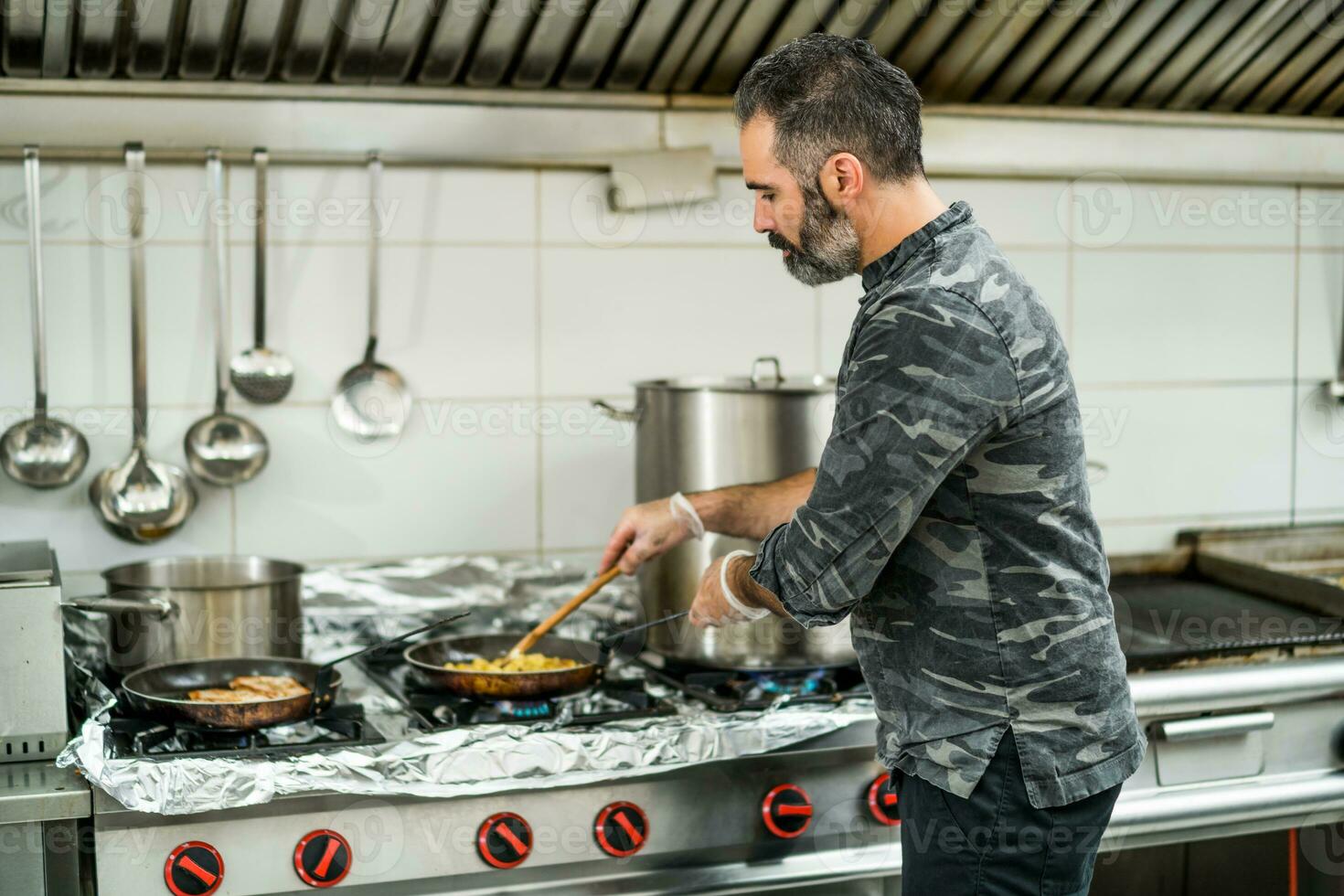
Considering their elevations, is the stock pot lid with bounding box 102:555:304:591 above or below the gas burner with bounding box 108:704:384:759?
above

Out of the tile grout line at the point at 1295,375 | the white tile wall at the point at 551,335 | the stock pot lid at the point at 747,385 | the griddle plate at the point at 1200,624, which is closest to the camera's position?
the stock pot lid at the point at 747,385

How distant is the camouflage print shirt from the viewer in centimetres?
115

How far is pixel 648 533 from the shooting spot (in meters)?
1.60

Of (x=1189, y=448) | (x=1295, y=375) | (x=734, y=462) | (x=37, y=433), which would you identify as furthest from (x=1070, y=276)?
(x=37, y=433)

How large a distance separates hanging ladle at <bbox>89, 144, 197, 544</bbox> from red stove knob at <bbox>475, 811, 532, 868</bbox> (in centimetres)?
76

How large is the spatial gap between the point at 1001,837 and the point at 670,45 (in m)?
1.26

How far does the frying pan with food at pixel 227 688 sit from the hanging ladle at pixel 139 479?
0.34 meters

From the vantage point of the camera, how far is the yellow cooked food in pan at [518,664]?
5.42ft

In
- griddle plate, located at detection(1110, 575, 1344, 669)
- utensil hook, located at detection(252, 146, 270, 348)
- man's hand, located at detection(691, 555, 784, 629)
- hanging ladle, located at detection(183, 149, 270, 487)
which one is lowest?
griddle plate, located at detection(1110, 575, 1344, 669)

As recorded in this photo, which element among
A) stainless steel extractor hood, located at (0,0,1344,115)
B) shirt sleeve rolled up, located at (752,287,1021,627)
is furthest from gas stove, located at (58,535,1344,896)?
stainless steel extractor hood, located at (0,0,1344,115)

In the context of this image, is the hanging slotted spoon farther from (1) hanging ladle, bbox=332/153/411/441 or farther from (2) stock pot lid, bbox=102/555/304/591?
(2) stock pot lid, bbox=102/555/304/591

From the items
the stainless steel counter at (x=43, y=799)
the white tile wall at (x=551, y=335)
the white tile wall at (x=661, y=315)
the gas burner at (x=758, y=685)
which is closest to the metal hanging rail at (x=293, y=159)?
the white tile wall at (x=551, y=335)

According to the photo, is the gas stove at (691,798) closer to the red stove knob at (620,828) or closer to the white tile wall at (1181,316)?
the red stove knob at (620,828)

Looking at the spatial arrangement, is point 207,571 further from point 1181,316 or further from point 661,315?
point 1181,316
